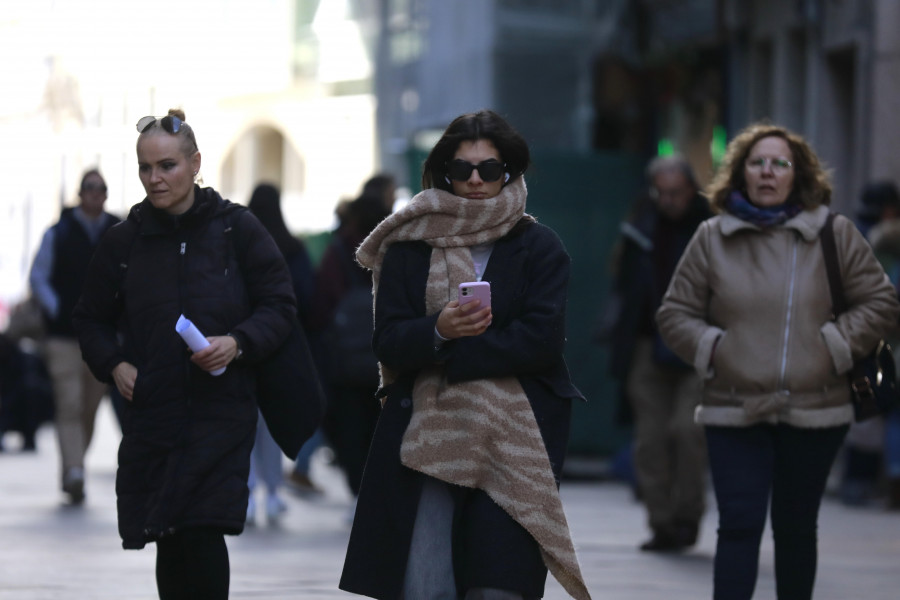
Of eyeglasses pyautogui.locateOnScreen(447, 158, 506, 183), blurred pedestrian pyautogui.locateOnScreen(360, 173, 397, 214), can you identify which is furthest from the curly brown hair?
blurred pedestrian pyautogui.locateOnScreen(360, 173, 397, 214)

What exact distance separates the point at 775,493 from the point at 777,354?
0.49 metres

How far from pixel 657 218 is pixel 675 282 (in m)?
2.94

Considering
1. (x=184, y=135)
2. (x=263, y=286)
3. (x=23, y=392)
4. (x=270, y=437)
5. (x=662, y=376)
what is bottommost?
(x=23, y=392)

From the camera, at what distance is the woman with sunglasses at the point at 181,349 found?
19.0ft

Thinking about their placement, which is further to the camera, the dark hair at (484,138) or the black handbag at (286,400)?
the black handbag at (286,400)

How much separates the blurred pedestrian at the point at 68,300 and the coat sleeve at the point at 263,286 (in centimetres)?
545

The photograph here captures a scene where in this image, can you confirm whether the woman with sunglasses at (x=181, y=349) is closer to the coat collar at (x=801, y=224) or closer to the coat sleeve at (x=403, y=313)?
the coat sleeve at (x=403, y=313)

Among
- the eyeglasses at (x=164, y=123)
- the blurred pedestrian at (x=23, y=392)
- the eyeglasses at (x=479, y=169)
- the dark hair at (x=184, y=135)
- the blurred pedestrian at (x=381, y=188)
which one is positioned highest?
the eyeglasses at (x=164, y=123)

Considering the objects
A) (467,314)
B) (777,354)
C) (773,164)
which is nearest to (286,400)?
(467,314)

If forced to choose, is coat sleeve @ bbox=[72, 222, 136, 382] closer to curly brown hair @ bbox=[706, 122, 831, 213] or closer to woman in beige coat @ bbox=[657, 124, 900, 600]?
woman in beige coat @ bbox=[657, 124, 900, 600]

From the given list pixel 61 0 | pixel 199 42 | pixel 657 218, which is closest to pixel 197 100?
pixel 199 42

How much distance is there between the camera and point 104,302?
598cm

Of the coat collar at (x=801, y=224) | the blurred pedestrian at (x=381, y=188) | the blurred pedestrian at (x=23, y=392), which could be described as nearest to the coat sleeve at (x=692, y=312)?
the coat collar at (x=801, y=224)

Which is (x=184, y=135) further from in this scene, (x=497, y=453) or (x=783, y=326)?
(x=783, y=326)
